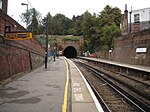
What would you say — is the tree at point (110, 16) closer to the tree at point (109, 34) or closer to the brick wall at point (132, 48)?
the tree at point (109, 34)

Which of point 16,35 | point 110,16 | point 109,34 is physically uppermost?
point 110,16

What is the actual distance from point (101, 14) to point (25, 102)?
79.0m

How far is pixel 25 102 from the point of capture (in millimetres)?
10195

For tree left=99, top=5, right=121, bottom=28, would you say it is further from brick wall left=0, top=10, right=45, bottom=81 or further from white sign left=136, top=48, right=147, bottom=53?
brick wall left=0, top=10, right=45, bottom=81

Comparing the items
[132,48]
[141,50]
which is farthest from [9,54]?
[132,48]

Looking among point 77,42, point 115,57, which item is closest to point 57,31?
point 77,42

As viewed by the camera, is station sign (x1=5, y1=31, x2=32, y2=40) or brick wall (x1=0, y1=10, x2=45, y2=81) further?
station sign (x1=5, y1=31, x2=32, y2=40)

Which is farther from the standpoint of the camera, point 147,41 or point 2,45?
point 147,41

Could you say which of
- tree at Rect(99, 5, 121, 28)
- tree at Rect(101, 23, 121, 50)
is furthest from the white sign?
tree at Rect(99, 5, 121, 28)

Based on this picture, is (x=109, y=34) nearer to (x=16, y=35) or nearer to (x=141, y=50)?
(x=141, y=50)

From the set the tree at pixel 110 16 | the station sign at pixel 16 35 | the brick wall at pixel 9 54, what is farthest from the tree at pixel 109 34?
the station sign at pixel 16 35

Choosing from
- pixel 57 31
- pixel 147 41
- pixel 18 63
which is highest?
pixel 57 31

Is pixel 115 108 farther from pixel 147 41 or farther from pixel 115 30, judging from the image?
pixel 115 30

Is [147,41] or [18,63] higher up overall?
[147,41]
